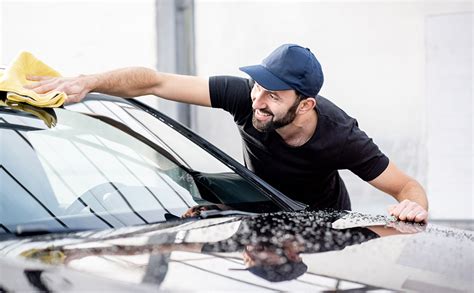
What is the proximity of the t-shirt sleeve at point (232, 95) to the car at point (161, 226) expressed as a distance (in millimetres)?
410

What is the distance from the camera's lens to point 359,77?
258 inches

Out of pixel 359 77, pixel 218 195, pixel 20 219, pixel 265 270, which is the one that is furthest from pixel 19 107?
pixel 359 77

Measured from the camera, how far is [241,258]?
6.08 ft

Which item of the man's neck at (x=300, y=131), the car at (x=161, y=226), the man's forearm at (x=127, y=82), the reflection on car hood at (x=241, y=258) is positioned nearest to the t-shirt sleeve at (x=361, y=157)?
the man's neck at (x=300, y=131)

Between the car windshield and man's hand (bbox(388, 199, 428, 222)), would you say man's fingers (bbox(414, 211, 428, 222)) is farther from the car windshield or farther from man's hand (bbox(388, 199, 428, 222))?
the car windshield

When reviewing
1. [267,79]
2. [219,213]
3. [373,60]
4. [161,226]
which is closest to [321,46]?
[373,60]

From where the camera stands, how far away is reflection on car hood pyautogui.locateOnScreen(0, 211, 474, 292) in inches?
66.9

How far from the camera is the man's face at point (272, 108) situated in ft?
10.2

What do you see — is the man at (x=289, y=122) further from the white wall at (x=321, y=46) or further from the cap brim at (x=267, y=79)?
the white wall at (x=321, y=46)

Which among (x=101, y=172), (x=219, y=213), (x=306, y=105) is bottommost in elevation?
(x=219, y=213)

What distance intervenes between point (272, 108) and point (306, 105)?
169mm

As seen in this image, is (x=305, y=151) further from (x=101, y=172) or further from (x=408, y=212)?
(x=101, y=172)

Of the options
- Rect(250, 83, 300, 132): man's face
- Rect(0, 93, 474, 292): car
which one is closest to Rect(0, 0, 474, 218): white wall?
Rect(250, 83, 300, 132): man's face

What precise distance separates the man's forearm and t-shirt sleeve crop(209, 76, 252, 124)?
0.76 feet
